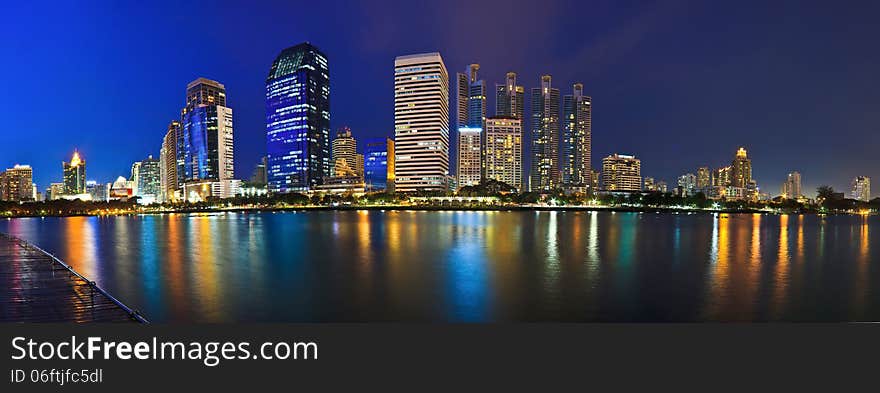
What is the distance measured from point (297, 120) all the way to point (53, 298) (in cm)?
17777

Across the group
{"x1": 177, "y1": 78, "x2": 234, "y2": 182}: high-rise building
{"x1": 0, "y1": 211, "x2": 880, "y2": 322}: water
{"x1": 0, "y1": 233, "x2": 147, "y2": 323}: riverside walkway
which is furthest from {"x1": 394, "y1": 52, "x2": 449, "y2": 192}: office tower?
{"x1": 0, "y1": 233, "x2": 147, "y2": 323}: riverside walkway

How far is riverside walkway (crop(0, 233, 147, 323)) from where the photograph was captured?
10.2m

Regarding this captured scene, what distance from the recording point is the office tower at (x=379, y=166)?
16125cm

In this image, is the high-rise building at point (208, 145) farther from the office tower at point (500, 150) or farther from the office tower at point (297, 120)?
the office tower at point (500, 150)

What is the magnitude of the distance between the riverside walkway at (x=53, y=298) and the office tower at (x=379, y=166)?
14388 centimetres

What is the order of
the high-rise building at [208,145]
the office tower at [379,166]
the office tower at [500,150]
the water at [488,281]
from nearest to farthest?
the water at [488,281] < the office tower at [379,166] < the high-rise building at [208,145] < the office tower at [500,150]

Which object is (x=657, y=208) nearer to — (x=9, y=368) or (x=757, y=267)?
(x=757, y=267)

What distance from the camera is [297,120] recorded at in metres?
181

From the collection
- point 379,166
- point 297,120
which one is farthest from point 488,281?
point 297,120

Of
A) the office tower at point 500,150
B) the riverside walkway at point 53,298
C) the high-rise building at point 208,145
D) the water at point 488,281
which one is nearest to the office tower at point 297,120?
the high-rise building at point 208,145

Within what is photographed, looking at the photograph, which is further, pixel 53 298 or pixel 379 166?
pixel 379 166

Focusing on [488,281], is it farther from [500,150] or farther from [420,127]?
[500,150]

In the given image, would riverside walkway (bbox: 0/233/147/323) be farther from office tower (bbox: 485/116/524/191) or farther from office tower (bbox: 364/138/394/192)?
office tower (bbox: 485/116/524/191)

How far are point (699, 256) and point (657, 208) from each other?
106 metres
